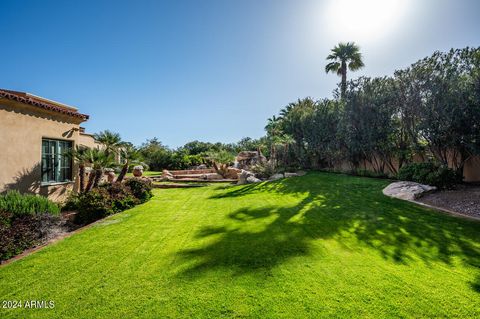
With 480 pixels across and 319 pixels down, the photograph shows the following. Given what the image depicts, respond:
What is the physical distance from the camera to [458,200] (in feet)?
28.9

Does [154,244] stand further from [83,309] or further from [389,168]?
[389,168]

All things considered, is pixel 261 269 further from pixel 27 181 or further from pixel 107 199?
pixel 27 181

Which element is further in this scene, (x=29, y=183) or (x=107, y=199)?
(x=29, y=183)

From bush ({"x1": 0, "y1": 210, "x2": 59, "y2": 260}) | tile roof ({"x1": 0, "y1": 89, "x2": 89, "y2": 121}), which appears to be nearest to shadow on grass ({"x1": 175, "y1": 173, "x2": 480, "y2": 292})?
bush ({"x1": 0, "y1": 210, "x2": 59, "y2": 260})

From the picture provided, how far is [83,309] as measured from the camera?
3.19 metres

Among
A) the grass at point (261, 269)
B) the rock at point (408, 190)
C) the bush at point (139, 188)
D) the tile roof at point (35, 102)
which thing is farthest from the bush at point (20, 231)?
the rock at point (408, 190)

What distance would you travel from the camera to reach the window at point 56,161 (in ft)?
33.0

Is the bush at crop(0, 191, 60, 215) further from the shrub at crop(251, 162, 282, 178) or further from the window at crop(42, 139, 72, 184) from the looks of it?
the shrub at crop(251, 162, 282, 178)

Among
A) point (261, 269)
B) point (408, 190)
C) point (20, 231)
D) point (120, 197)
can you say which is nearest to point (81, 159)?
point (120, 197)

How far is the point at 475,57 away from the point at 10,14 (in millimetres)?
20244

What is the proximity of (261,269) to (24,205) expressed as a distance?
717cm

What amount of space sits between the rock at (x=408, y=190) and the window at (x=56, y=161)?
1482 centimetres

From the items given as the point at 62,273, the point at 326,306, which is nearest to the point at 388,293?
the point at 326,306

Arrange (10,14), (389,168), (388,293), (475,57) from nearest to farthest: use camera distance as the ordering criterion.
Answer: (388,293) → (10,14) → (475,57) → (389,168)
